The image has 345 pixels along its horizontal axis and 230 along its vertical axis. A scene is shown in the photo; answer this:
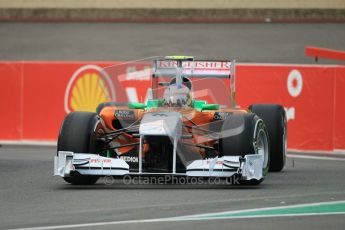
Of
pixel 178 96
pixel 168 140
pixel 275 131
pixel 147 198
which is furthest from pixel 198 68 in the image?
pixel 147 198

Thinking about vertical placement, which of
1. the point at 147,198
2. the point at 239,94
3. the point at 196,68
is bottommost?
the point at 147,198

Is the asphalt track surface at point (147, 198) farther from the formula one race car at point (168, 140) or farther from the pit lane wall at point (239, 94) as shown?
the pit lane wall at point (239, 94)

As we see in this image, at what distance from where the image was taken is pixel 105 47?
3453cm

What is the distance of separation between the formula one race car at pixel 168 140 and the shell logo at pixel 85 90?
277 inches

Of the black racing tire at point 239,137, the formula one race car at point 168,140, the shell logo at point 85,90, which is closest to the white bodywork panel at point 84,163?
the formula one race car at point 168,140

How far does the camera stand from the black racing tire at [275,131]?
1669cm

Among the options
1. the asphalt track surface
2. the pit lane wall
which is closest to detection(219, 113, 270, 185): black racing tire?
the asphalt track surface

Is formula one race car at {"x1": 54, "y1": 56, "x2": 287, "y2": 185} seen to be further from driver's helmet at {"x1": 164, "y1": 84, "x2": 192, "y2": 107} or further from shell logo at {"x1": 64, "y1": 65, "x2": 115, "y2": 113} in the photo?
shell logo at {"x1": 64, "y1": 65, "x2": 115, "y2": 113}

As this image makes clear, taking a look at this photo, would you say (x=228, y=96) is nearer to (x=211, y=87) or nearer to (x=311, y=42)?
(x=211, y=87)

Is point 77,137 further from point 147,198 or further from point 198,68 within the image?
point 198,68

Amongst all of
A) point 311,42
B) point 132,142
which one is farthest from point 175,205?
point 311,42

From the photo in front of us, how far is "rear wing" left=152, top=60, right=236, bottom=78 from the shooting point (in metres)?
16.7

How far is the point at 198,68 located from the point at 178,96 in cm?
129

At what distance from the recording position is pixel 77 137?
14.3 m
